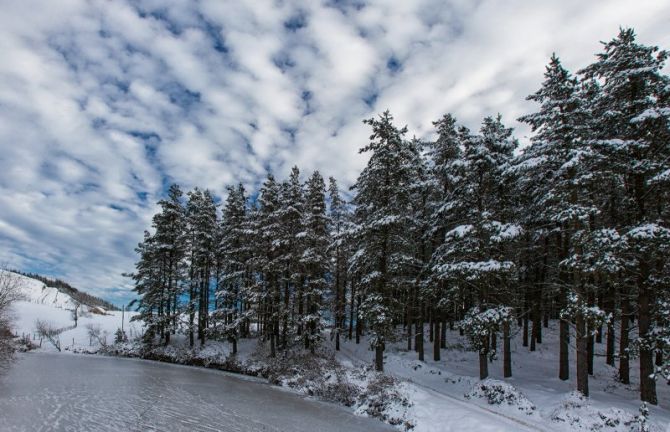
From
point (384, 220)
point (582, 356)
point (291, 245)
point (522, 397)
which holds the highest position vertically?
point (384, 220)

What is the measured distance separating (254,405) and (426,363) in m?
13.1

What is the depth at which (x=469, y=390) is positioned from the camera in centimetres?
1781

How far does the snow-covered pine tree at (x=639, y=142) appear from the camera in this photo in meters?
14.2

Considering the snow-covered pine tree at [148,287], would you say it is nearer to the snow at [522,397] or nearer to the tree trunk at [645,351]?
the snow at [522,397]

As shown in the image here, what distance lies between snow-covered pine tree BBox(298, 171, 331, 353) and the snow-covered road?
22.4ft

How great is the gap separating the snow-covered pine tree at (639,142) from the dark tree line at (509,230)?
0.05m

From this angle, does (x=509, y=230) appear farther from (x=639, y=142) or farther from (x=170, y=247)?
(x=170, y=247)

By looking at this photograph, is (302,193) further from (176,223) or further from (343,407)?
(343,407)

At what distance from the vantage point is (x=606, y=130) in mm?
16141

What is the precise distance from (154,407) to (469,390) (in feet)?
47.3

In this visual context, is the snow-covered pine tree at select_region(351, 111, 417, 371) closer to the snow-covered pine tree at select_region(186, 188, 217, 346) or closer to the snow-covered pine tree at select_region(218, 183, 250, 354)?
the snow-covered pine tree at select_region(218, 183, 250, 354)

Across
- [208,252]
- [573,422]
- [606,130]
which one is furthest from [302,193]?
[573,422]

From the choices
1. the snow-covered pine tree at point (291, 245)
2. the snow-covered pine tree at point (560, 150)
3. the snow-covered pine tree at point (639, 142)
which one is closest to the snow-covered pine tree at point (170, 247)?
the snow-covered pine tree at point (291, 245)

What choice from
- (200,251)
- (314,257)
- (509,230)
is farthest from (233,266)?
(509,230)
